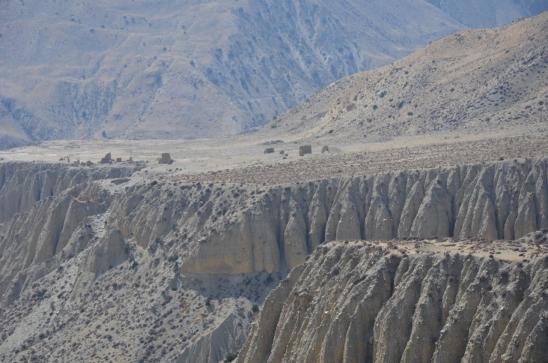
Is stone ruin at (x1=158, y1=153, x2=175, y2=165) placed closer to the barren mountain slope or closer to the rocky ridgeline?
the barren mountain slope

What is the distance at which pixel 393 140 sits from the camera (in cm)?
11919

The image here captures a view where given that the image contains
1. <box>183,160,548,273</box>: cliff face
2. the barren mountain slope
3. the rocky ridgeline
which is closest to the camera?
<box>183,160,548,273</box>: cliff face

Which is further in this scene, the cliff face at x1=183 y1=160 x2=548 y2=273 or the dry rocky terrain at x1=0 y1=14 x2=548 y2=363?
the cliff face at x1=183 y1=160 x2=548 y2=273

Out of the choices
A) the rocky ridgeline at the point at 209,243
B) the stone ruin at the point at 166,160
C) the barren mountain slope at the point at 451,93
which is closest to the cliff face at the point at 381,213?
the rocky ridgeline at the point at 209,243

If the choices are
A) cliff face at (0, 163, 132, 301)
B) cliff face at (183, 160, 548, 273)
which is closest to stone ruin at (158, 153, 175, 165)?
cliff face at (0, 163, 132, 301)

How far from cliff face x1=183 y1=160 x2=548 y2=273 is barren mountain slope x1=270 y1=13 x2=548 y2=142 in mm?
31539

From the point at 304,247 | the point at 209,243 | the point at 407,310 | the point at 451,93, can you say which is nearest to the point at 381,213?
the point at 304,247

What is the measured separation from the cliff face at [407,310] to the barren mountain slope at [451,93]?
60528mm

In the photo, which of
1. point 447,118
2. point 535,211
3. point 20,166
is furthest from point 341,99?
point 535,211

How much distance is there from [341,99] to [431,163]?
67.9 meters

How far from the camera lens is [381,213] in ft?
250

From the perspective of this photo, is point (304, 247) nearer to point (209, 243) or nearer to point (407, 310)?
point (209, 243)

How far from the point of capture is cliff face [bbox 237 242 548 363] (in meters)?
39.8

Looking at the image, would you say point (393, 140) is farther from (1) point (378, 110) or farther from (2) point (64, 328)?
(2) point (64, 328)
